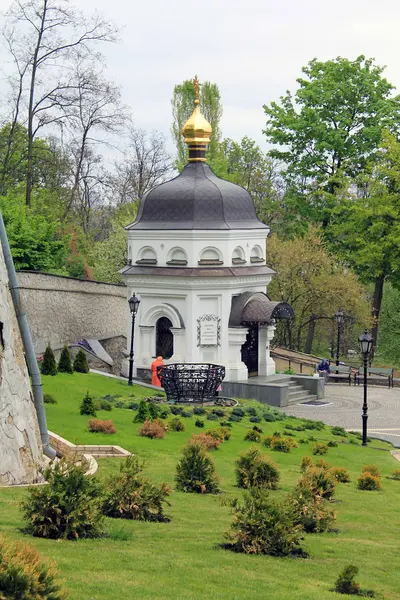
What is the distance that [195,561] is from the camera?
12.3 m

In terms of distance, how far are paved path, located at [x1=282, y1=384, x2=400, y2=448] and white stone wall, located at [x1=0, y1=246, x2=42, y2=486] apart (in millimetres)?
15434

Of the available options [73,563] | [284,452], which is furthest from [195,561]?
[284,452]

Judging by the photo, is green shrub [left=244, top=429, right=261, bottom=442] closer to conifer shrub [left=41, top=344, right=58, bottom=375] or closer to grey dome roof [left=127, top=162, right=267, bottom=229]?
conifer shrub [left=41, top=344, right=58, bottom=375]

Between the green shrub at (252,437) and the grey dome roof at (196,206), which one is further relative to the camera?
the grey dome roof at (196,206)

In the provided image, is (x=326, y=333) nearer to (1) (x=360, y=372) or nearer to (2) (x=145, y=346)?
(1) (x=360, y=372)

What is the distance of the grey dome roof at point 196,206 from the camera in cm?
3778

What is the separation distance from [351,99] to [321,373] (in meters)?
18.6

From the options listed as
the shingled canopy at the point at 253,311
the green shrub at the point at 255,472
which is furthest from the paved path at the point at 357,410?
the green shrub at the point at 255,472

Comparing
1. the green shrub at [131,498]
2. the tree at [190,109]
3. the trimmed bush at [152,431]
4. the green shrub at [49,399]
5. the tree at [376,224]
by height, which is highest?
the tree at [190,109]

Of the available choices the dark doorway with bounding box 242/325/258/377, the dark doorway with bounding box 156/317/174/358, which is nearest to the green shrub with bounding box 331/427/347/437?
the dark doorway with bounding box 242/325/258/377

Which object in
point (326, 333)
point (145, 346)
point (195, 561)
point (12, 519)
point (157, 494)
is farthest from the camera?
point (326, 333)

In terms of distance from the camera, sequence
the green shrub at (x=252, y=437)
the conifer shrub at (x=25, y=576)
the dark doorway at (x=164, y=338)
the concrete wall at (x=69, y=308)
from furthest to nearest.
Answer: the dark doorway at (x=164, y=338), the concrete wall at (x=69, y=308), the green shrub at (x=252, y=437), the conifer shrub at (x=25, y=576)

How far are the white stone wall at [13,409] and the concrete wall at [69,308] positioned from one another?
70.0 ft

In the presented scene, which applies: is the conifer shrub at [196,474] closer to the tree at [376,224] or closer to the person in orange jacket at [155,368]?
the person in orange jacket at [155,368]
